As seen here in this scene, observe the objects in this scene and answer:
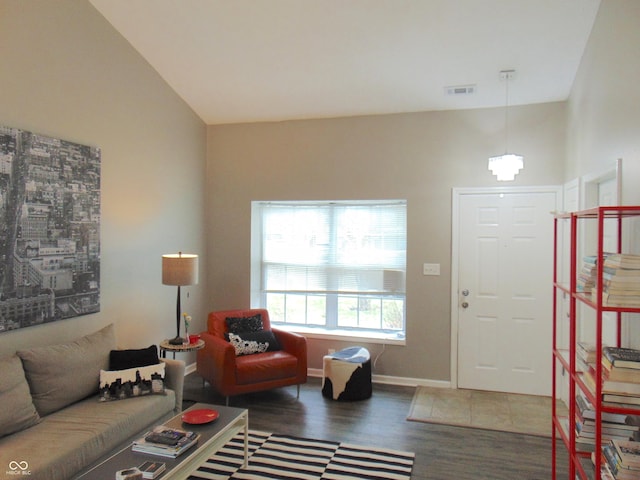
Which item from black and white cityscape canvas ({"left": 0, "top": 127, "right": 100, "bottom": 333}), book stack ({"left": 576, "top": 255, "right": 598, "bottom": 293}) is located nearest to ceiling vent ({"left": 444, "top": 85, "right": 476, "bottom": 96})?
book stack ({"left": 576, "top": 255, "right": 598, "bottom": 293})

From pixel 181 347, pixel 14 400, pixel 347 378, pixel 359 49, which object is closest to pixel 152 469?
pixel 14 400

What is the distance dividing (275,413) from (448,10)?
340 centimetres

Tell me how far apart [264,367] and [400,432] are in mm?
1256

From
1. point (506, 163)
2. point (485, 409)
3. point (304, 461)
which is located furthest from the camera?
point (485, 409)

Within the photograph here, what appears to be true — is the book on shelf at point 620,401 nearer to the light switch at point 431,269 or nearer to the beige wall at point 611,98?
the beige wall at point 611,98

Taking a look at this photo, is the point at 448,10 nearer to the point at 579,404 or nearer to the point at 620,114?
the point at 620,114

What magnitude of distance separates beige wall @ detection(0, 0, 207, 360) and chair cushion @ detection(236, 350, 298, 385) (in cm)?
99

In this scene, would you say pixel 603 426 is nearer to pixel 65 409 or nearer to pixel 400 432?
pixel 400 432

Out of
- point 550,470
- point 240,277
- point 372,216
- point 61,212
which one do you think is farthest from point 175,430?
point 372,216

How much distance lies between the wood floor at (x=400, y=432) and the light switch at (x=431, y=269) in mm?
1155

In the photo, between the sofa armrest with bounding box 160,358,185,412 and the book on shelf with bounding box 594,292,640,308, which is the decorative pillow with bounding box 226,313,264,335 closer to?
the sofa armrest with bounding box 160,358,185,412

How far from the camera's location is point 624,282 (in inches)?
76.6

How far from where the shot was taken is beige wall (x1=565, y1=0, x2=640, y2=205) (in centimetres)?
252

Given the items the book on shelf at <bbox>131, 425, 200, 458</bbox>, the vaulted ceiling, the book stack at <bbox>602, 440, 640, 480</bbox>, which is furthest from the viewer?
the vaulted ceiling
